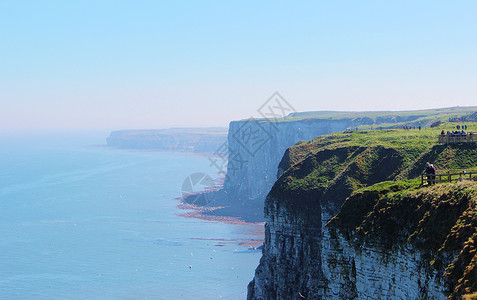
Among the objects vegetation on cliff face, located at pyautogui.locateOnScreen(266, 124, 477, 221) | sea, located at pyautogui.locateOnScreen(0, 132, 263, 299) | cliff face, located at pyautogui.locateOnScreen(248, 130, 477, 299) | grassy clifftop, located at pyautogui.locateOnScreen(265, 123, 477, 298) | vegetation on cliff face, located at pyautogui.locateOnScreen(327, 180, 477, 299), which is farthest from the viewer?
sea, located at pyautogui.locateOnScreen(0, 132, 263, 299)

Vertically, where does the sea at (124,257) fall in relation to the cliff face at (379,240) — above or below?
below

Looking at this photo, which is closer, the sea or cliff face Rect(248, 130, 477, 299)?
cliff face Rect(248, 130, 477, 299)

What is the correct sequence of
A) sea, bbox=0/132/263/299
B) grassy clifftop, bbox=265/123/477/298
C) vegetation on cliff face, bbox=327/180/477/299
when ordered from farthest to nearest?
sea, bbox=0/132/263/299
grassy clifftop, bbox=265/123/477/298
vegetation on cliff face, bbox=327/180/477/299

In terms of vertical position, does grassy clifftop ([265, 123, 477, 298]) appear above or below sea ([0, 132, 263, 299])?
above

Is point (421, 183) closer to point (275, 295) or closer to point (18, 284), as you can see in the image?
point (275, 295)

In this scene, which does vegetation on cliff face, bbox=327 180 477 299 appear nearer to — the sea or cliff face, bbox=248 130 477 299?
cliff face, bbox=248 130 477 299

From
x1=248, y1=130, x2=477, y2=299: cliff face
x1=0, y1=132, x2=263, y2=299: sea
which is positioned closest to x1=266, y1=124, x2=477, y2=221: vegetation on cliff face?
x1=248, y1=130, x2=477, y2=299: cliff face

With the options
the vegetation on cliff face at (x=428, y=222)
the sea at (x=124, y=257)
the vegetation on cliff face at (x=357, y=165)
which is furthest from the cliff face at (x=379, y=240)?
the sea at (x=124, y=257)

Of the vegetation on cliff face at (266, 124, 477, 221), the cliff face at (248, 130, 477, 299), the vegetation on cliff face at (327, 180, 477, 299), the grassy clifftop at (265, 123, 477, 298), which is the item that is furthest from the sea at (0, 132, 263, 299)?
the vegetation on cliff face at (327, 180, 477, 299)

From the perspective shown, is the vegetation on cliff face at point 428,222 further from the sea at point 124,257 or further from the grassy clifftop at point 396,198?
the sea at point 124,257
